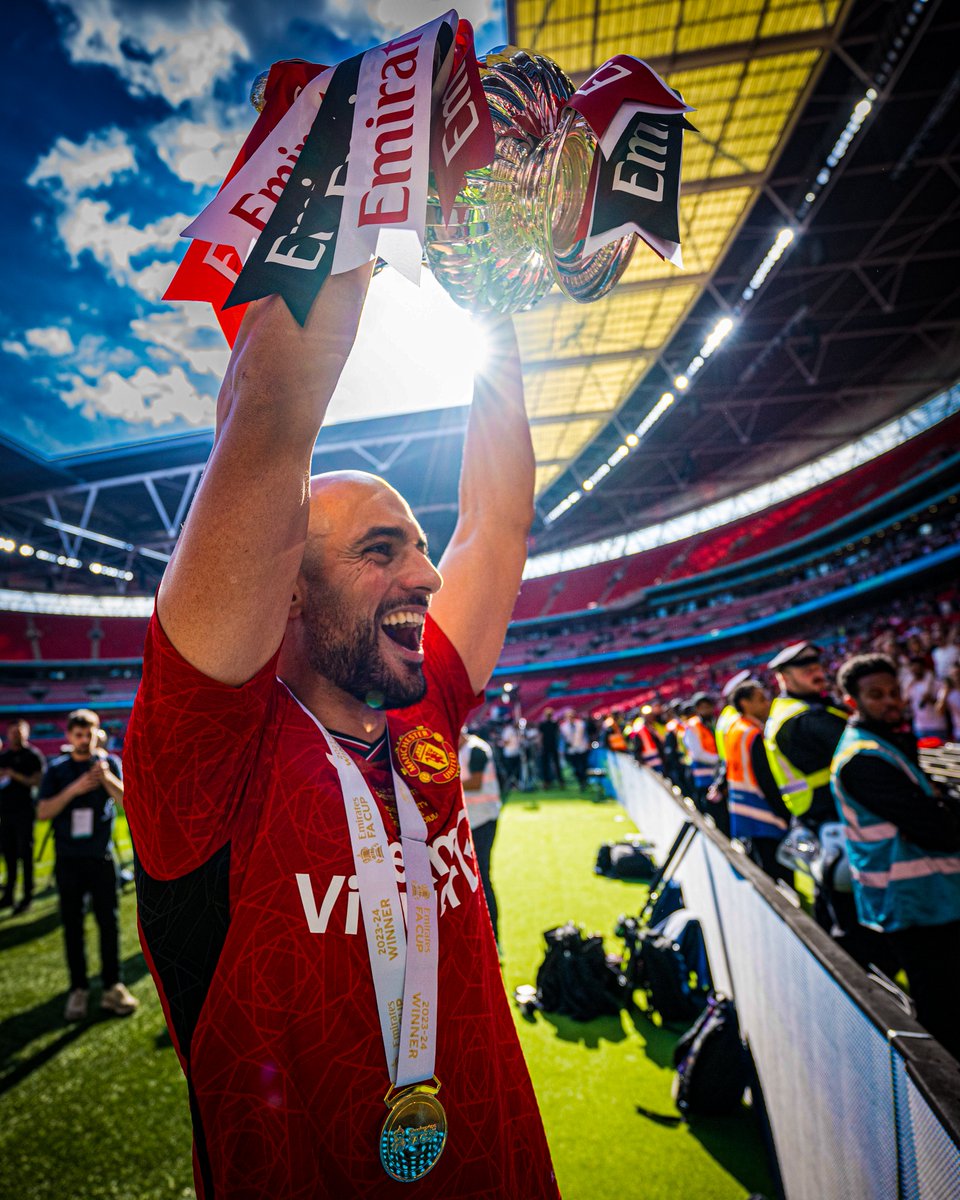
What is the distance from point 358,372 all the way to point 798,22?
10933 mm

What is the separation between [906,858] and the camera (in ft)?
8.94

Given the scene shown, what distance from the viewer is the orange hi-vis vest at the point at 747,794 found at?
4.80 meters

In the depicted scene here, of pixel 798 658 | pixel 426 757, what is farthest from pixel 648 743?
pixel 426 757

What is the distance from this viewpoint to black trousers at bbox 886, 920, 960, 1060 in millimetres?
2627

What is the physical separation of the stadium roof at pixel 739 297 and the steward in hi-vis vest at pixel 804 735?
383 cm

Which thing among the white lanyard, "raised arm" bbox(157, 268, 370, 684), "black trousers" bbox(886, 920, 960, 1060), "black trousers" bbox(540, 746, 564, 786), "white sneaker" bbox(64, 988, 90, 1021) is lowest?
"black trousers" bbox(540, 746, 564, 786)

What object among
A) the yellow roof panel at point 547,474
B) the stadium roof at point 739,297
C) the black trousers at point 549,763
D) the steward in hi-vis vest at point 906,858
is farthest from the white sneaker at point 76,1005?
the yellow roof panel at point 547,474

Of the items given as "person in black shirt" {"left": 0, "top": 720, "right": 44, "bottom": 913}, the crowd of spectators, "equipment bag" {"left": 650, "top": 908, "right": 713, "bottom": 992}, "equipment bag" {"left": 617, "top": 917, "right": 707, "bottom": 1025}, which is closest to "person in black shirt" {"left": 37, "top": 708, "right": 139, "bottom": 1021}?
"person in black shirt" {"left": 0, "top": 720, "right": 44, "bottom": 913}

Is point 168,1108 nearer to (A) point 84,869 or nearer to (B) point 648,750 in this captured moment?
(A) point 84,869

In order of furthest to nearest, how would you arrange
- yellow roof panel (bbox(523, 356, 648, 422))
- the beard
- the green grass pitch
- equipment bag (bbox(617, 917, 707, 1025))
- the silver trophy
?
1. yellow roof panel (bbox(523, 356, 648, 422))
2. equipment bag (bbox(617, 917, 707, 1025))
3. the green grass pitch
4. the beard
5. the silver trophy

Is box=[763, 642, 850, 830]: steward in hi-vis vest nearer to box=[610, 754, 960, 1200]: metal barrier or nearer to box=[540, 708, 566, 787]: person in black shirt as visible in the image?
box=[610, 754, 960, 1200]: metal barrier

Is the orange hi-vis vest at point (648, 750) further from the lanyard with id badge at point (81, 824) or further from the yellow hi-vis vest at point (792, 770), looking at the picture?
the lanyard with id badge at point (81, 824)

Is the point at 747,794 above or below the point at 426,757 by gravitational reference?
below

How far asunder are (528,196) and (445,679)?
99cm
